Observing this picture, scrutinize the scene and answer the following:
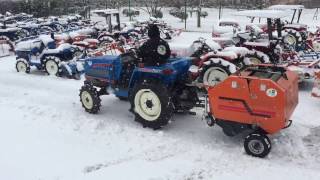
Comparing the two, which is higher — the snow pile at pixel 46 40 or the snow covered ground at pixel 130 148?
the snow pile at pixel 46 40

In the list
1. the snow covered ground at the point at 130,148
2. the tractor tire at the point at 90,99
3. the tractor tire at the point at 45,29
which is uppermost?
the tractor tire at the point at 45,29

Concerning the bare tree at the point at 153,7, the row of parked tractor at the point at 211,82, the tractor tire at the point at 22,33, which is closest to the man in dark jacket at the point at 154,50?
the row of parked tractor at the point at 211,82

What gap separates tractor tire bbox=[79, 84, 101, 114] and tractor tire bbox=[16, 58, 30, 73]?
4870 mm

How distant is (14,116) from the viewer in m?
8.70

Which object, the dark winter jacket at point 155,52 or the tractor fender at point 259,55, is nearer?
the dark winter jacket at point 155,52

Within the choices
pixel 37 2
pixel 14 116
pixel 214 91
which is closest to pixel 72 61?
pixel 14 116

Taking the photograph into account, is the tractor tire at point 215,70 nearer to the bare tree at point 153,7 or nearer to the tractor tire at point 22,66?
the tractor tire at point 22,66

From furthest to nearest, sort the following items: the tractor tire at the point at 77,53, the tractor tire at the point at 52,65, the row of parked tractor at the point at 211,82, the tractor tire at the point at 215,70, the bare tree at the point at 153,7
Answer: the bare tree at the point at 153,7 < the tractor tire at the point at 77,53 < the tractor tire at the point at 52,65 < the tractor tire at the point at 215,70 < the row of parked tractor at the point at 211,82

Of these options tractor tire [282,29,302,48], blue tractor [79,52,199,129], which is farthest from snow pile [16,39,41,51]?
tractor tire [282,29,302,48]

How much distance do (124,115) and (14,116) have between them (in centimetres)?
230

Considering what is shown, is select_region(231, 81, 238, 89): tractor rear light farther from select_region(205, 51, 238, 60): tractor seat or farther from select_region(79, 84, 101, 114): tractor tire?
select_region(205, 51, 238, 60): tractor seat

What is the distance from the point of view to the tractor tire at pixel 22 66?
12.8 metres

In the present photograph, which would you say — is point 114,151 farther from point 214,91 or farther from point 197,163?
point 214,91

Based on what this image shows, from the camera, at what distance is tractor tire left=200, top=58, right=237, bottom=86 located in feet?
30.9
